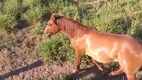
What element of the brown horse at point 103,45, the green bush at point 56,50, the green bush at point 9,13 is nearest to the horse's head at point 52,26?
the brown horse at point 103,45

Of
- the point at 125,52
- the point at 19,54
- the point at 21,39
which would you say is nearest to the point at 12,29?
the point at 21,39

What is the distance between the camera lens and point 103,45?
6.42 metres

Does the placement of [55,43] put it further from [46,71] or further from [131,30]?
[131,30]

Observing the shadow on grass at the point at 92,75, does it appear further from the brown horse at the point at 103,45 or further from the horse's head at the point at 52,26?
the horse's head at the point at 52,26

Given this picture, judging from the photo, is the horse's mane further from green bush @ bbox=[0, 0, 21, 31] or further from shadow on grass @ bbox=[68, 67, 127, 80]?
green bush @ bbox=[0, 0, 21, 31]

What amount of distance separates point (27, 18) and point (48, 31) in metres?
2.25

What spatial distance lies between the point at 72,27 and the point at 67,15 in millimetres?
2237

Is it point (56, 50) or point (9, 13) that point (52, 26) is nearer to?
point (56, 50)

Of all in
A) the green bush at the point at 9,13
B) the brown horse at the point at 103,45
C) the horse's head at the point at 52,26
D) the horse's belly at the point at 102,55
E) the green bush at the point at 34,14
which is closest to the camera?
the brown horse at the point at 103,45

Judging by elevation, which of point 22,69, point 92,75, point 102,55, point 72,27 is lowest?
point 92,75

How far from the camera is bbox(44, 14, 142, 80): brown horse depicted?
6000 millimetres

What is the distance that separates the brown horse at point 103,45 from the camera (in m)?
6.00

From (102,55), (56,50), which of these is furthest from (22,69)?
(102,55)

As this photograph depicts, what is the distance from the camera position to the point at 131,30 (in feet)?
27.0
